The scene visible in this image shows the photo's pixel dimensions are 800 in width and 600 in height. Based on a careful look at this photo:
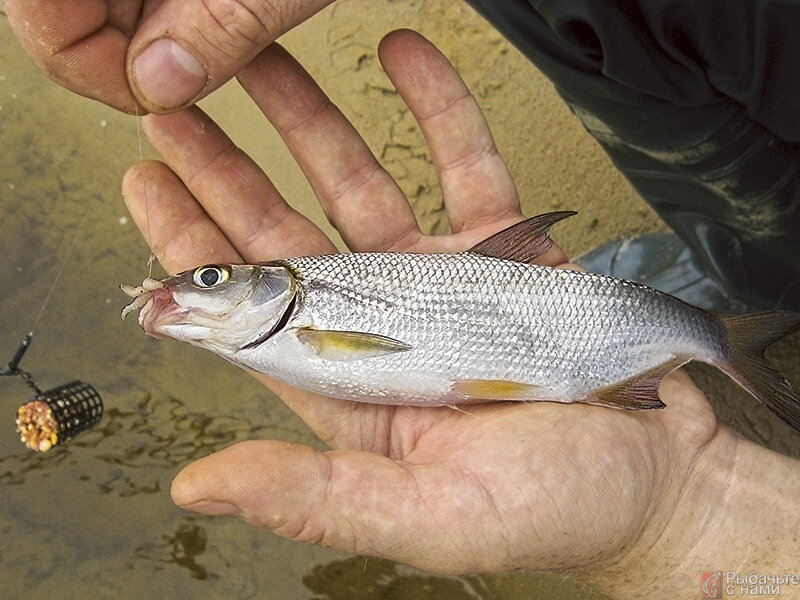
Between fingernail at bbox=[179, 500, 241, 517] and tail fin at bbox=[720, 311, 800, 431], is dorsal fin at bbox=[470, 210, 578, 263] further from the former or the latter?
fingernail at bbox=[179, 500, 241, 517]

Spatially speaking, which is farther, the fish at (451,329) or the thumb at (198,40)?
the fish at (451,329)

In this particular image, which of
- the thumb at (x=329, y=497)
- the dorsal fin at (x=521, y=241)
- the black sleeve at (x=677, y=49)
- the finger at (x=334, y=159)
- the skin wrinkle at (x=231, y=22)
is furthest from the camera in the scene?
the finger at (x=334, y=159)

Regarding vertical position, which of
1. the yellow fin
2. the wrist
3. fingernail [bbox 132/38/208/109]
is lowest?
the wrist

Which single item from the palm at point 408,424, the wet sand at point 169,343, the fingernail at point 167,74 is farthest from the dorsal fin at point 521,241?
the wet sand at point 169,343

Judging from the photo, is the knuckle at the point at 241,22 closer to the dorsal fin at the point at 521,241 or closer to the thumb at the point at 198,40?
the thumb at the point at 198,40

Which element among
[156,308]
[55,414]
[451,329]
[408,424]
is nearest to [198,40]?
[156,308]

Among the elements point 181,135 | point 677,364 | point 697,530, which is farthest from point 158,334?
point 697,530

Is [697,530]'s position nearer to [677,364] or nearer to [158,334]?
[677,364]

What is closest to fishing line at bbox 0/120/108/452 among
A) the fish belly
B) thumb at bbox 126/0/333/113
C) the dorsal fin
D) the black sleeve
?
the fish belly

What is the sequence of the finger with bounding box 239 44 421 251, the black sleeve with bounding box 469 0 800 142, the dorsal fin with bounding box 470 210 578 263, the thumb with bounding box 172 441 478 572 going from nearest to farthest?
1. the thumb with bounding box 172 441 478 572
2. the black sleeve with bounding box 469 0 800 142
3. the dorsal fin with bounding box 470 210 578 263
4. the finger with bounding box 239 44 421 251
